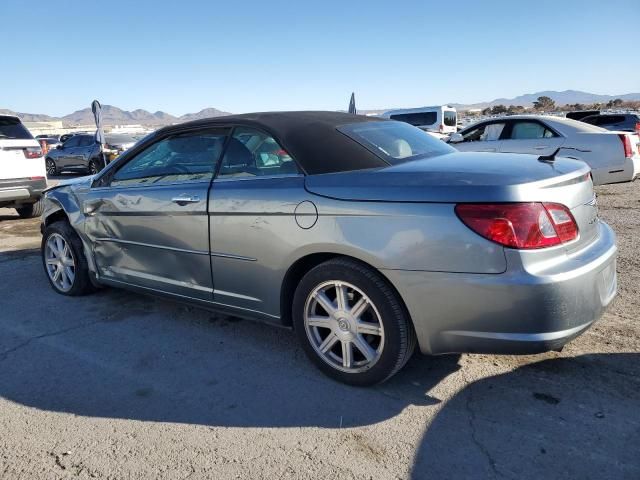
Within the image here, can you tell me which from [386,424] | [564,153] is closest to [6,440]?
[386,424]

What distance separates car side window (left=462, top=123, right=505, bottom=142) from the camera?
10.1 metres

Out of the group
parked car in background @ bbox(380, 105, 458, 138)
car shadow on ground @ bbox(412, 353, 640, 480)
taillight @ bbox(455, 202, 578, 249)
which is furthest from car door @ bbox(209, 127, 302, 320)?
parked car in background @ bbox(380, 105, 458, 138)

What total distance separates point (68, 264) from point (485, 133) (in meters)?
8.17

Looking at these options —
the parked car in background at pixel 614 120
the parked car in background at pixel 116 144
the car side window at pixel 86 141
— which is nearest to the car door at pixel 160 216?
the parked car in background at pixel 116 144

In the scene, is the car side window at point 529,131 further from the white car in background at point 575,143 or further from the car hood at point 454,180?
the car hood at point 454,180

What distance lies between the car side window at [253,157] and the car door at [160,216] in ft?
0.37

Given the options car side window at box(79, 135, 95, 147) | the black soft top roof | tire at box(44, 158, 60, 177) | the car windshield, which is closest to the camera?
the black soft top roof

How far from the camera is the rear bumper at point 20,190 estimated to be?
8.24 metres

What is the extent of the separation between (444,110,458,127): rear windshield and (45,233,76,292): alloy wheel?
17.2 meters

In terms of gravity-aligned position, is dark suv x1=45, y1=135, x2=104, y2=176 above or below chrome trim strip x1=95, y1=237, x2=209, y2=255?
above

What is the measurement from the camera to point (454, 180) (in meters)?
2.63

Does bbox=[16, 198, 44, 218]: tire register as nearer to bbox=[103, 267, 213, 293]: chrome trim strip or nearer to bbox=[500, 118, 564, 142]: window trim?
bbox=[103, 267, 213, 293]: chrome trim strip

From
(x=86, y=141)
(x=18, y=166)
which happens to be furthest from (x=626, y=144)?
(x=86, y=141)

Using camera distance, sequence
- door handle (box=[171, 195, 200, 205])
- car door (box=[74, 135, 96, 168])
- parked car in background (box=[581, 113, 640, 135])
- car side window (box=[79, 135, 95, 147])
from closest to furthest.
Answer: door handle (box=[171, 195, 200, 205]) < parked car in background (box=[581, 113, 640, 135]) < car door (box=[74, 135, 96, 168]) < car side window (box=[79, 135, 95, 147])
